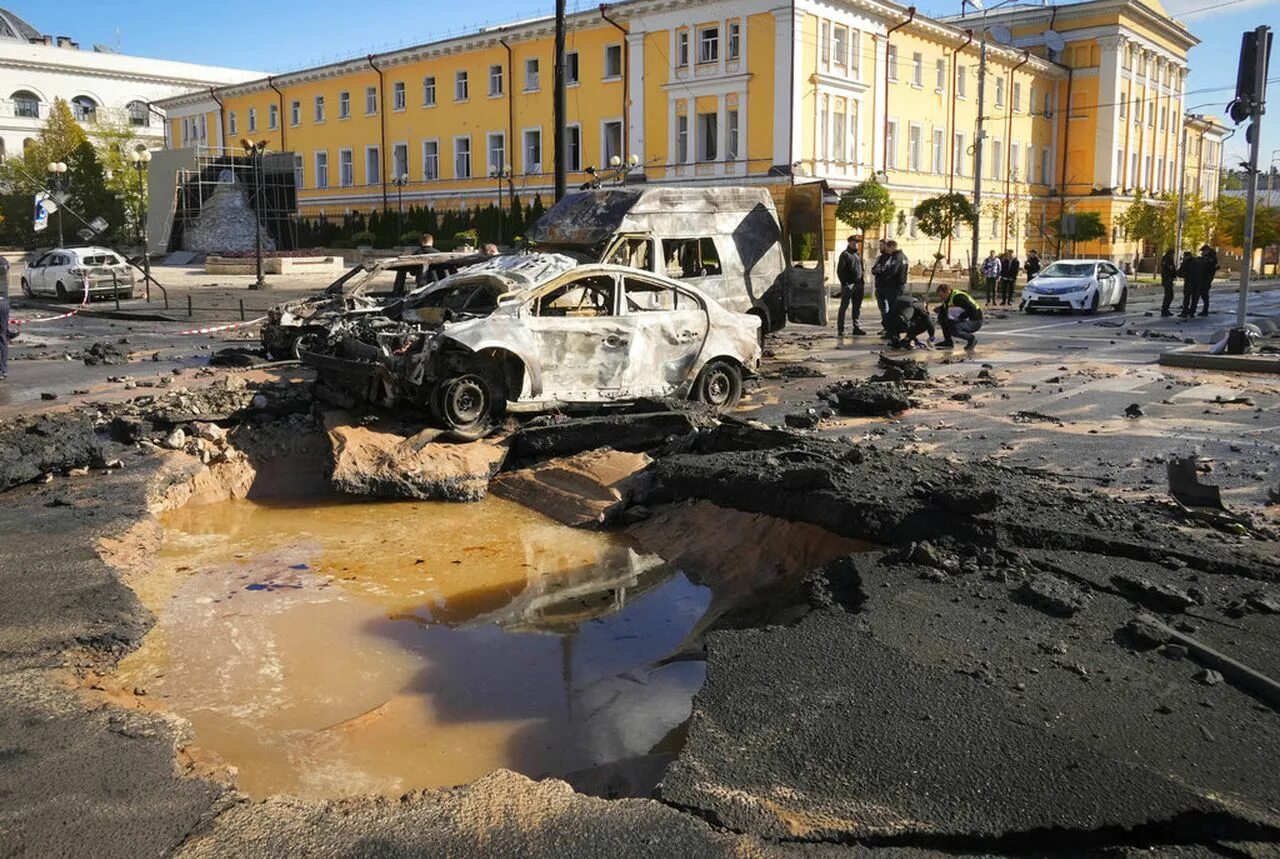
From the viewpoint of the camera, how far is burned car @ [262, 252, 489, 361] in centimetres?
1520

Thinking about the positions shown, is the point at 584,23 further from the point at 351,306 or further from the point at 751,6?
the point at 351,306

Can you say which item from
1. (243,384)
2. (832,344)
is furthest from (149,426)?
(832,344)

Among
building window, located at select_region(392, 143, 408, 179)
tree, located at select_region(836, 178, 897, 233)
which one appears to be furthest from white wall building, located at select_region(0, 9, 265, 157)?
tree, located at select_region(836, 178, 897, 233)

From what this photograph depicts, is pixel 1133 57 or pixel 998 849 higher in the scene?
pixel 1133 57

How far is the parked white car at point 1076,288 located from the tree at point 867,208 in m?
9.47

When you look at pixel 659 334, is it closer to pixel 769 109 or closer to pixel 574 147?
pixel 769 109

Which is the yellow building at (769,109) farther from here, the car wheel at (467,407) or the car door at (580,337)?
the car wheel at (467,407)

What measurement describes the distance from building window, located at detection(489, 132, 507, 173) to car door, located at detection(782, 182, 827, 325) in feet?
125

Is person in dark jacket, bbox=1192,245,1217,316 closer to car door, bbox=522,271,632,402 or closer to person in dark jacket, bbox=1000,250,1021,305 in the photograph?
person in dark jacket, bbox=1000,250,1021,305

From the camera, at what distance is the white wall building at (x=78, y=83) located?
74.5 m

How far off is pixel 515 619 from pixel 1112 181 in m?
66.5

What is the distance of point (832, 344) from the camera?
763 inches

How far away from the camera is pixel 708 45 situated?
4438 centimetres

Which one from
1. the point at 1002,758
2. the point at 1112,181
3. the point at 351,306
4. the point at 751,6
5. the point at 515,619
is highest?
the point at 751,6
